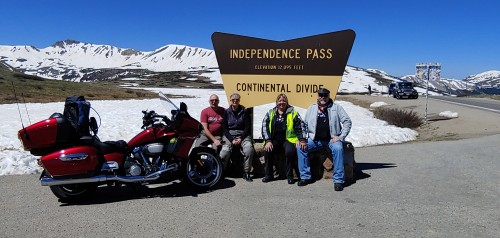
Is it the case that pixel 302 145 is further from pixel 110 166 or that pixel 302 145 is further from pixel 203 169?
pixel 110 166

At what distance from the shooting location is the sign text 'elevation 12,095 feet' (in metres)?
7.55

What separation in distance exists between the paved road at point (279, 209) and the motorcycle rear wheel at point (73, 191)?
5.1 inches

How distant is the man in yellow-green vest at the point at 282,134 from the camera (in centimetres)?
670

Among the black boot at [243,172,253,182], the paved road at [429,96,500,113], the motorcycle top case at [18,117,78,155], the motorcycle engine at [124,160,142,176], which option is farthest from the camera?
the paved road at [429,96,500,113]

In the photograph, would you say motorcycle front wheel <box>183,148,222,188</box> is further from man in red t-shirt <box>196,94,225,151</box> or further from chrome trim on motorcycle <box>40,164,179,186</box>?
man in red t-shirt <box>196,94,225,151</box>

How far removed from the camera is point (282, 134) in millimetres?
6812

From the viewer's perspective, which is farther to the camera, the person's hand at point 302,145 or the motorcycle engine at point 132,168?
the person's hand at point 302,145

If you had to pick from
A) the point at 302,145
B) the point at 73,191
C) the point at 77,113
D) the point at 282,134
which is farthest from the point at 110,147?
the point at 302,145

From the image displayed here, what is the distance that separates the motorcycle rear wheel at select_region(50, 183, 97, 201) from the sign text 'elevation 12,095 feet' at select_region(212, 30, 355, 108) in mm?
3525

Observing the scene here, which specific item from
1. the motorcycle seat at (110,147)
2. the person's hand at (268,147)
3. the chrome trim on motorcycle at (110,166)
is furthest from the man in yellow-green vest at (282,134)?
the chrome trim on motorcycle at (110,166)

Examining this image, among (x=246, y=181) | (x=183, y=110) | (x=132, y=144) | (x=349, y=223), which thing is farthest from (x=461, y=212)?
(x=132, y=144)

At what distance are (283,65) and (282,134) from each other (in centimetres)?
175

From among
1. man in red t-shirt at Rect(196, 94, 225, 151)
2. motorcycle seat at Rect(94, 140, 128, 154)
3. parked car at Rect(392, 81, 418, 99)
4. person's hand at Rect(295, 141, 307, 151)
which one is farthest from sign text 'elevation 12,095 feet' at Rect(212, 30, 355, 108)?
parked car at Rect(392, 81, 418, 99)

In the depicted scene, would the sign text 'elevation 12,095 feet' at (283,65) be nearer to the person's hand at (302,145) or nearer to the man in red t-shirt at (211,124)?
the man in red t-shirt at (211,124)
